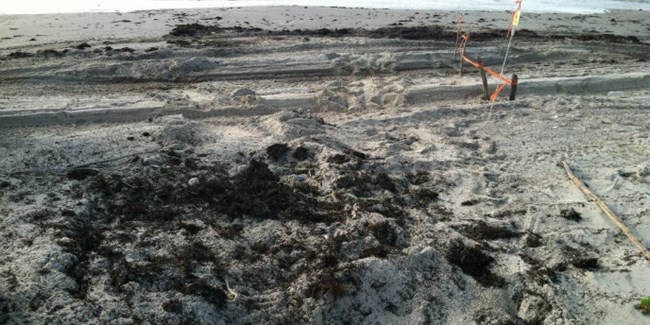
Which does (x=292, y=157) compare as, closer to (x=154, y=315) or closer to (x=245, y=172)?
(x=245, y=172)

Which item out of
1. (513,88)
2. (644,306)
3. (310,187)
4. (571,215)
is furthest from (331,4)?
(644,306)

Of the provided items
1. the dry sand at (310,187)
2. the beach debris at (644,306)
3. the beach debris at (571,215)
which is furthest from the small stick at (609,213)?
the beach debris at (644,306)

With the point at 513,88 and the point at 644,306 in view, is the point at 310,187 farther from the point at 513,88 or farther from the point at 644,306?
the point at 513,88

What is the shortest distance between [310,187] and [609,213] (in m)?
3.14

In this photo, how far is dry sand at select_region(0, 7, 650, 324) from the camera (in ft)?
11.6

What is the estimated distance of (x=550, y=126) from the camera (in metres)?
6.68

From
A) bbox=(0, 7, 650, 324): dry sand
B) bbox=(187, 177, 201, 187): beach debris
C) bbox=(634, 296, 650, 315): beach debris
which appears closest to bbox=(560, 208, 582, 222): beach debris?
bbox=(0, 7, 650, 324): dry sand

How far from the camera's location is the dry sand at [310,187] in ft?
11.6

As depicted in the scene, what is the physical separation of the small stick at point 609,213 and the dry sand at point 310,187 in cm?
8

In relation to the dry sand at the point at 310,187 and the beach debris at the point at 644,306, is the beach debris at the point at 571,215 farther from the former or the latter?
the beach debris at the point at 644,306

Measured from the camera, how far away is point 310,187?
5.00 m

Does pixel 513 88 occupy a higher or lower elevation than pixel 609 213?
higher

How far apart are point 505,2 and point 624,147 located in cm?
1445

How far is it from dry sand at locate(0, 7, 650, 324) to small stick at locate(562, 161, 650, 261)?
0.08m
